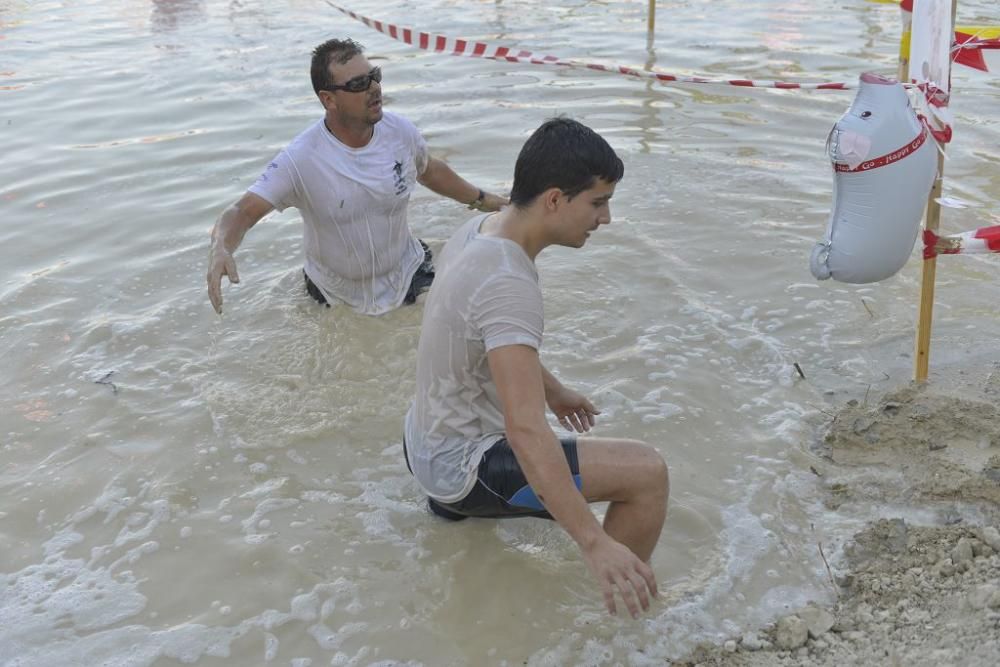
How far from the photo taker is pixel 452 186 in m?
5.75

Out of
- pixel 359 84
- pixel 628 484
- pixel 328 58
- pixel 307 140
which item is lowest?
pixel 628 484

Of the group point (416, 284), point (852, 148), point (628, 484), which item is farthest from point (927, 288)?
point (416, 284)

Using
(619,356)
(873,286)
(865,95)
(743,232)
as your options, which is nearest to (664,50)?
(743,232)

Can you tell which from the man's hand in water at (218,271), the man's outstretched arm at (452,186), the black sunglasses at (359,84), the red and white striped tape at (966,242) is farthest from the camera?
the man's outstretched arm at (452,186)

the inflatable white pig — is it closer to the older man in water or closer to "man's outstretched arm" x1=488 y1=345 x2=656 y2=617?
"man's outstretched arm" x1=488 y1=345 x2=656 y2=617

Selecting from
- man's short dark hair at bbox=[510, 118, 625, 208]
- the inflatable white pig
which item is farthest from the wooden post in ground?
man's short dark hair at bbox=[510, 118, 625, 208]

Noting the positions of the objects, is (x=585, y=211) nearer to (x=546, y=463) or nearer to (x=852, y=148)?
(x=546, y=463)

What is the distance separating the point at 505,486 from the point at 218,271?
6.05ft

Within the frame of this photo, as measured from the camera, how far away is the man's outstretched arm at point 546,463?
294 cm

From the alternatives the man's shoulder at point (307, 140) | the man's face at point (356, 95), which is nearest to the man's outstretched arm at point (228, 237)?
the man's shoulder at point (307, 140)

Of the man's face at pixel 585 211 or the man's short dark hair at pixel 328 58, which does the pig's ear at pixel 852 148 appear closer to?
the man's face at pixel 585 211

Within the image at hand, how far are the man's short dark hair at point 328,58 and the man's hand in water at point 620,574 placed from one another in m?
3.06

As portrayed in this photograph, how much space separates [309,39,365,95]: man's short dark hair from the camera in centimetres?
506

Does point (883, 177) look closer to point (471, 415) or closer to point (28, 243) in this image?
point (471, 415)
